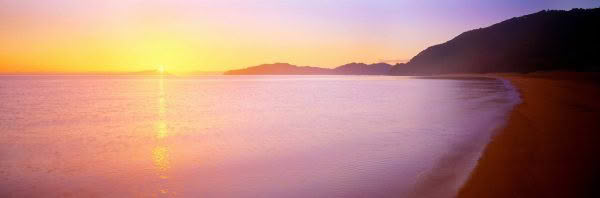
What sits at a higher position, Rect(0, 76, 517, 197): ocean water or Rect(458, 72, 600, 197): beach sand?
Rect(458, 72, 600, 197): beach sand

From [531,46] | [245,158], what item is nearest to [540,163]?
[245,158]

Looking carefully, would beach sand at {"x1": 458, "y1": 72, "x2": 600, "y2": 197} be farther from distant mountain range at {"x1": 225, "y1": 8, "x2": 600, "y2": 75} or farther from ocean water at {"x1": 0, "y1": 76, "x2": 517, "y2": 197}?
distant mountain range at {"x1": 225, "y1": 8, "x2": 600, "y2": 75}

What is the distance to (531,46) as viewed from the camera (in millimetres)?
110625

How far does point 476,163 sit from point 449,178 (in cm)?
119

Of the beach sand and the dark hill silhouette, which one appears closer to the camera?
the beach sand

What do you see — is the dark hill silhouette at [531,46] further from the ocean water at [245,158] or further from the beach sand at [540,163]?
the ocean water at [245,158]

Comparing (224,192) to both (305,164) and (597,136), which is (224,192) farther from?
(597,136)

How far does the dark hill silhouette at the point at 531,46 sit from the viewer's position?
88.5 meters

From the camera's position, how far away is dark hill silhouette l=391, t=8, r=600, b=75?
290 ft

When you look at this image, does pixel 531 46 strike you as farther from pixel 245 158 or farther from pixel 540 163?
pixel 245 158

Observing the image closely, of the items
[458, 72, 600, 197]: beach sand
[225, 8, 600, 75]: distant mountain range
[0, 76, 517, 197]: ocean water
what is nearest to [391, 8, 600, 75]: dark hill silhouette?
[225, 8, 600, 75]: distant mountain range

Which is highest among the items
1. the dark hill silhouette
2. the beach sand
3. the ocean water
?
the dark hill silhouette

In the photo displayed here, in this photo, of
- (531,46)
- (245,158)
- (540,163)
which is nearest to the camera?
(540,163)

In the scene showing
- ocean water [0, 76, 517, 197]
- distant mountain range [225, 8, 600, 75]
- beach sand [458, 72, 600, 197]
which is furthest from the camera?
distant mountain range [225, 8, 600, 75]
